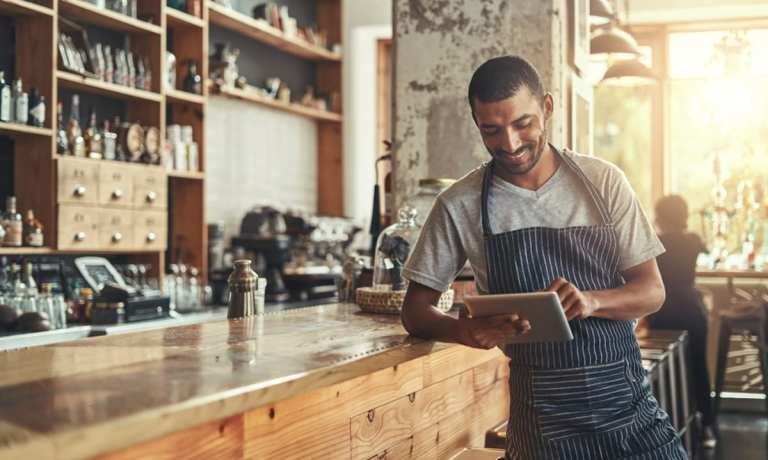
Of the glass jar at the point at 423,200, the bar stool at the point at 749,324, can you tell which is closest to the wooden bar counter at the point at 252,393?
the glass jar at the point at 423,200

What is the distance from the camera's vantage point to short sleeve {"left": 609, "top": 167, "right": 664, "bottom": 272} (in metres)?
2.00

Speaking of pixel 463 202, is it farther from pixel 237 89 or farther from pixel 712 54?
pixel 712 54

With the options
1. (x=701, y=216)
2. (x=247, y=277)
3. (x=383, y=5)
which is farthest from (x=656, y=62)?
(x=247, y=277)

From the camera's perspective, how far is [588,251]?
1.98 m

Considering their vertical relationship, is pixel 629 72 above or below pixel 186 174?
above

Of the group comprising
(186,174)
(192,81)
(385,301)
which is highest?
(192,81)

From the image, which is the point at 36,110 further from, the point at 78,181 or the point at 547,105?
the point at 547,105

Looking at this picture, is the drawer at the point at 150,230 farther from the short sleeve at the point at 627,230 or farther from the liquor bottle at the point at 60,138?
the short sleeve at the point at 627,230

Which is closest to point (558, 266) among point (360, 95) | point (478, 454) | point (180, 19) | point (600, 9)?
point (478, 454)

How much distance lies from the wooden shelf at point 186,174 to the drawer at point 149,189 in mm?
187

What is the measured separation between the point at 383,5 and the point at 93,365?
21.3ft

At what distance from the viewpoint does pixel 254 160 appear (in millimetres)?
7070

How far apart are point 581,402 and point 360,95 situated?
6.20 metres

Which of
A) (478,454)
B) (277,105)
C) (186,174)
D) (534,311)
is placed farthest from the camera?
(277,105)
